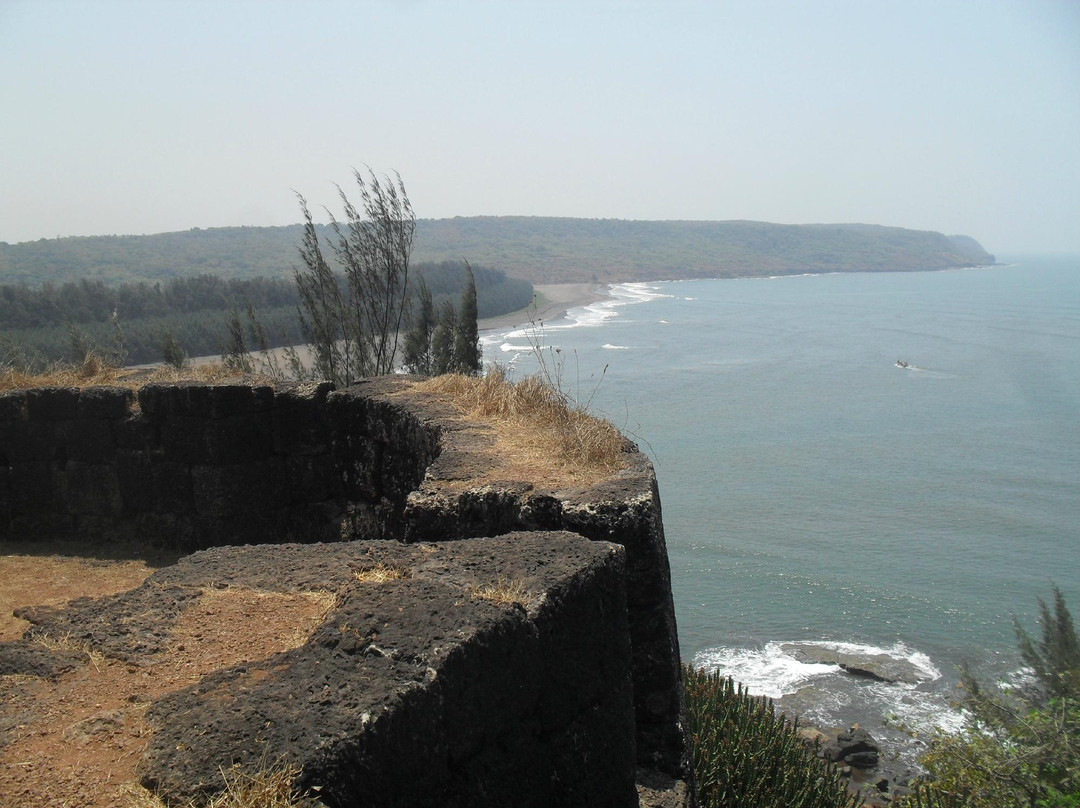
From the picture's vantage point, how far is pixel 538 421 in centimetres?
596

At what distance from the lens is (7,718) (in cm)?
243

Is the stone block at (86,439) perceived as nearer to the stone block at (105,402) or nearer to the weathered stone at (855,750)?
the stone block at (105,402)

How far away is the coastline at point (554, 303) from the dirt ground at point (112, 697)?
3957cm

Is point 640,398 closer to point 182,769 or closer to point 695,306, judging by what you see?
point 182,769

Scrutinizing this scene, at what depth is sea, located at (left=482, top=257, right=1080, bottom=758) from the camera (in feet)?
56.0

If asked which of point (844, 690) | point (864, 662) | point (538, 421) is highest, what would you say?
point (538, 421)

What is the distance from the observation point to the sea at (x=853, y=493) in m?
17.1

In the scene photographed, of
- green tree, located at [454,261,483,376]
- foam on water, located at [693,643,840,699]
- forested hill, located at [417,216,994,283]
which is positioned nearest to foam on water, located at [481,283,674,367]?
green tree, located at [454,261,483,376]

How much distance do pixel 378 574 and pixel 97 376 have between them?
6042mm

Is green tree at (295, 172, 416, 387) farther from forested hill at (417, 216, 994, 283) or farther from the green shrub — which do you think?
forested hill at (417, 216, 994, 283)

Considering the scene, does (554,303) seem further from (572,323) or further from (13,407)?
(13,407)

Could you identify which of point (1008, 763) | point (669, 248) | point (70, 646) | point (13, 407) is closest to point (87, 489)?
point (13, 407)

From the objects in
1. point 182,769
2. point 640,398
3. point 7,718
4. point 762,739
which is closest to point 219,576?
point 7,718

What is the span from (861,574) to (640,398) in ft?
52.1
